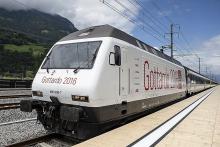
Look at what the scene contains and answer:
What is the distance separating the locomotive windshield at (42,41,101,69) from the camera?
8496 millimetres

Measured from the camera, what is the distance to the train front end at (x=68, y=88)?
784 centimetres

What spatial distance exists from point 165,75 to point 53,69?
8828 millimetres

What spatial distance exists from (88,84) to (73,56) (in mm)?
1519

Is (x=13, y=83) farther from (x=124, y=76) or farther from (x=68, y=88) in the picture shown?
(x=68, y=88)

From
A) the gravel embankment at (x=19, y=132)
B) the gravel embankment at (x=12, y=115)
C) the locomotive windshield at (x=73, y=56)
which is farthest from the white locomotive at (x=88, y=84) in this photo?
the gravel embankment at (x=12, y=115)

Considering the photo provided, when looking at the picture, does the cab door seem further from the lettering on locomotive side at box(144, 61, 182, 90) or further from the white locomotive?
the lettering on locomotive side at box(144, 61, 182, 90)

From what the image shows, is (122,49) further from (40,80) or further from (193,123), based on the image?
(193,123)

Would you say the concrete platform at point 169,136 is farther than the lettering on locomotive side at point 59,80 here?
No

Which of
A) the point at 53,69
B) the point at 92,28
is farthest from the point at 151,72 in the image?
the point at 53,69

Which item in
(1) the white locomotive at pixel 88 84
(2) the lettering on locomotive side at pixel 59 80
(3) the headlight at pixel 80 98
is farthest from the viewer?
(2) the lettering on locomotive side at pixel 59 80

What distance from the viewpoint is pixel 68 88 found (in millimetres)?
8172

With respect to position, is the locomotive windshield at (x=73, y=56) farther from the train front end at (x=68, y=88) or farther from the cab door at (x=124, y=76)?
the cab door at (x=124, y=76)

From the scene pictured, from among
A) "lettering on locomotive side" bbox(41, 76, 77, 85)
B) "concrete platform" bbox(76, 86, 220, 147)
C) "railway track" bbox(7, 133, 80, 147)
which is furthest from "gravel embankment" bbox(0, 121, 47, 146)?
"concrete platform" bbox(76, 86, 220, 147)

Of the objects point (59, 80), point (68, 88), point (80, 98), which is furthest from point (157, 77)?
point (80, 98)
